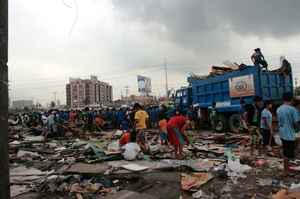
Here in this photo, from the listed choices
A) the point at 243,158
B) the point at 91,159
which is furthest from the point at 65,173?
the point at 243,158

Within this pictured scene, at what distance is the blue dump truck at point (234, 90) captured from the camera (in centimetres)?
1557

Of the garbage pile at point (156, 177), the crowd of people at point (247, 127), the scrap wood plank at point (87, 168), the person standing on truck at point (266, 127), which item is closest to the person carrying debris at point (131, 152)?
the garbage pile at point (156, 177)

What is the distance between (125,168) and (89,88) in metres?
92.1

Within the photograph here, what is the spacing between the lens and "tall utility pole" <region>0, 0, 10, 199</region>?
2.03 meters

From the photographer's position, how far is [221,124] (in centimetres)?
1784

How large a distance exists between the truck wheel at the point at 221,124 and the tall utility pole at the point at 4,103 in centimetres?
1630

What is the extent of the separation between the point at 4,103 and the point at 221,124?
1646 cm

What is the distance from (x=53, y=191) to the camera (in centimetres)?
702

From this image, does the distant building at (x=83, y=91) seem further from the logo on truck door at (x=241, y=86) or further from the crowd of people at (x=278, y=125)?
the crowd of people at (x=278, y=125)

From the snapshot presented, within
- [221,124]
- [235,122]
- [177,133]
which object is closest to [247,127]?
[177,133]

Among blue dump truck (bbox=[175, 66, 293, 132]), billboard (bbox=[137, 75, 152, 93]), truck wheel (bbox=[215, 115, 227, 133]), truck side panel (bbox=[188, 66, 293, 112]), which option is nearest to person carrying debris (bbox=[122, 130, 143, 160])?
blue dump truck (bbox=[175, 66, 293, 132])

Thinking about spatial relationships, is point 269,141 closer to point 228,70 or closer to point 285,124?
point 285,124

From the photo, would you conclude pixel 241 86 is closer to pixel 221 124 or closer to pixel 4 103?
pixel 221 124

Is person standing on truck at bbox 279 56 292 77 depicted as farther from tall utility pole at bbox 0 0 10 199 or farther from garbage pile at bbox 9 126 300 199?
tall utility pole at bbox 0 0 10 199
